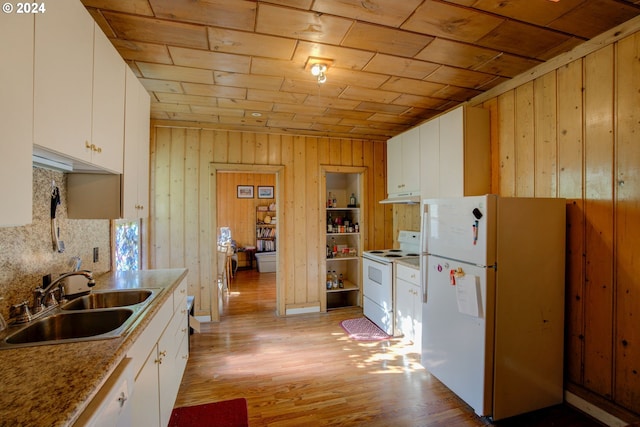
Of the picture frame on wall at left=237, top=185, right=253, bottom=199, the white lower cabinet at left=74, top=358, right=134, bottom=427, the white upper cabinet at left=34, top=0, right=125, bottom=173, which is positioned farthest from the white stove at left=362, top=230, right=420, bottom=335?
the picture frame on wall at left=237, top=185, right=253, bottom=199

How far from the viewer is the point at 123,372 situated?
111 cm

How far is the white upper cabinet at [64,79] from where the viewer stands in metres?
1.06

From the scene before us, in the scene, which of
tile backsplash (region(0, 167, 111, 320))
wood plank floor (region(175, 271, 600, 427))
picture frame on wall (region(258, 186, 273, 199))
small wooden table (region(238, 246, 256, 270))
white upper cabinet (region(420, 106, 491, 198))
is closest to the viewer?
tile backsplash (region(0, 167, 111, 320))

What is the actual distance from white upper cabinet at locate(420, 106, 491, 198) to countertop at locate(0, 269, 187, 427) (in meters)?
2.67

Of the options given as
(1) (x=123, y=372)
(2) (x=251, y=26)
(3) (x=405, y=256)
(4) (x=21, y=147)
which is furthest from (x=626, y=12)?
(1) (x=123, y=372)

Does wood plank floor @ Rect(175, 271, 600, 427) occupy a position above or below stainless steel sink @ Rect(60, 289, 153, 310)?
below

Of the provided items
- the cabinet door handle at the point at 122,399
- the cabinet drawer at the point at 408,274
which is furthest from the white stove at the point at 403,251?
the cabinet door handle at the point at 122,399

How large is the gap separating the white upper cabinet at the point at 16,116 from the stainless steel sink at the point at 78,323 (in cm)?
75

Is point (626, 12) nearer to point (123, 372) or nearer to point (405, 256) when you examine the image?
point (405, 256)

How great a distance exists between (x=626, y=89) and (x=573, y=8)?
64 centimetres

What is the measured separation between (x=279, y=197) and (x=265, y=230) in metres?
3.64

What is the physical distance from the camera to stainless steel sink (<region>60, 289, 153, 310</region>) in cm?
175

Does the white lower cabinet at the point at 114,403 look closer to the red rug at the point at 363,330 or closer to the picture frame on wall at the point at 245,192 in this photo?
the red rug at the point at 363,330

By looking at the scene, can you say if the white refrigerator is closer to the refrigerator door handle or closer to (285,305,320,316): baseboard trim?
the refrigerator door handle
